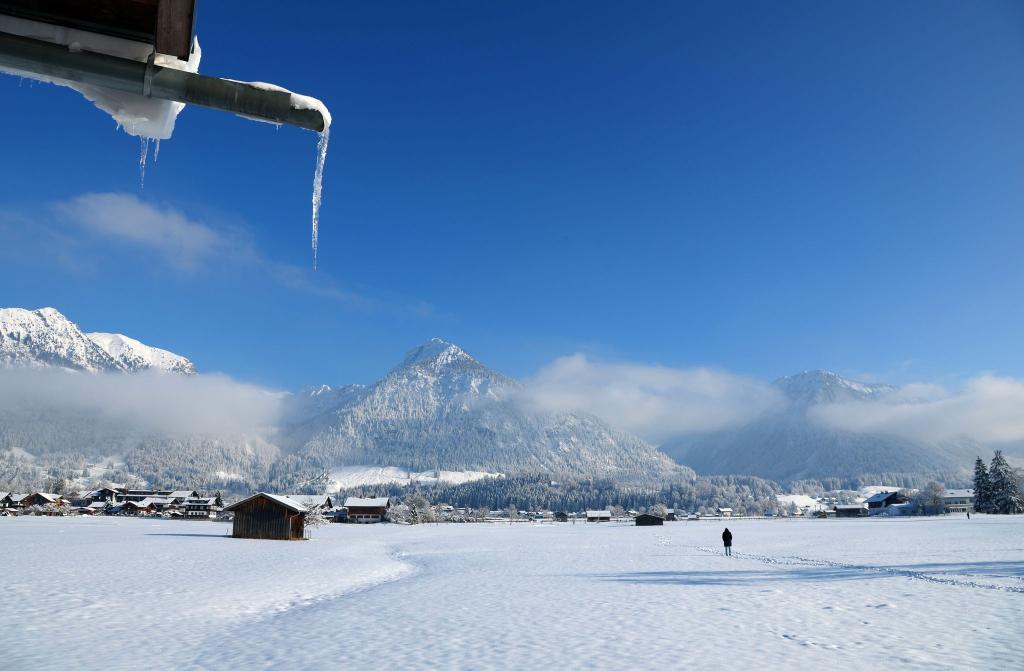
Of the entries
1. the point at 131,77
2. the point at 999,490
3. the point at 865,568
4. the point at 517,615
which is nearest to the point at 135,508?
the point at 517,615

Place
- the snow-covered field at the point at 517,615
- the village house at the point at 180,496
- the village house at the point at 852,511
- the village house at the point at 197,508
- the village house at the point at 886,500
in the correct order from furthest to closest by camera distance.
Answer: the village house at the point at 852,511 < the village house at the point at 886,500 < the village house at the point at 180,496 < the village house at the point at 197,508 < the snow-covered field at the point at 517,615

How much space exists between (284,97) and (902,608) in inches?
774

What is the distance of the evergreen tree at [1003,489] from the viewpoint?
97.2m

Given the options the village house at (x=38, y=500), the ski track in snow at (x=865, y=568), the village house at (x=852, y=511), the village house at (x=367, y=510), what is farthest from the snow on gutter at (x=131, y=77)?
the village house at (x=852, y=511)

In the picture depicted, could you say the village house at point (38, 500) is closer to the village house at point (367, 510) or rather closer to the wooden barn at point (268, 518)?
the village house at point (367, 510)

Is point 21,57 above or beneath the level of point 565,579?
above

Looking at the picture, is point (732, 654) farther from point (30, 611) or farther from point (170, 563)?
point (170, 563)

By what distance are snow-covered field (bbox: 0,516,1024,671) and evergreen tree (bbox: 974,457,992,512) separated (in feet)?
306

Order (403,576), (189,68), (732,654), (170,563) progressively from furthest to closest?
(170,563)
(403,576)
(732,654)
(189,68)

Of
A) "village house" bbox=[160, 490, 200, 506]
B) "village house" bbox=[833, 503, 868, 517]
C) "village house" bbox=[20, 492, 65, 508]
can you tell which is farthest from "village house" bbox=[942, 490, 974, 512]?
"village house" bbox=[20, 492, 65, 508]

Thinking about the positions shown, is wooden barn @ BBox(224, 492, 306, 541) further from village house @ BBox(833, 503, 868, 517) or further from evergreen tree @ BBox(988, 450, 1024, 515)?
village house @ BBox(833, 503, 868, 517)

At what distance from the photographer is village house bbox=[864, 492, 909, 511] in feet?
511

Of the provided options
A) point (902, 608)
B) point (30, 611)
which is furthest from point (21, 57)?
point (902, 608)

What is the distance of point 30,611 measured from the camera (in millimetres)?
15977
